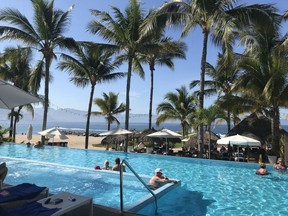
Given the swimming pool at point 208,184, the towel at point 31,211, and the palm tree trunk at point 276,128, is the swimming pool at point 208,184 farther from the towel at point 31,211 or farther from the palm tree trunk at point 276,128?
the towel at point 31,211

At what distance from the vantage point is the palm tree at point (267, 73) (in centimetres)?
1495

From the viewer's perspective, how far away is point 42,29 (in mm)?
19594

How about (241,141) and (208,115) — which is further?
(208,115)

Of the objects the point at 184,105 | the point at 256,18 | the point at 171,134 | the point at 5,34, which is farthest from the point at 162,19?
the point at 184,105

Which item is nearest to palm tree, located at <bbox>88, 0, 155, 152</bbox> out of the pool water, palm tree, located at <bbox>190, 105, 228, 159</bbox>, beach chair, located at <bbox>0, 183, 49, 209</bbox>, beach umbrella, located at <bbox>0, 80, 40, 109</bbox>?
palm tree, located at <bbox>190, 105, 228, 159</bbox>

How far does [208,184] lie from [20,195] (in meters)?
7.44

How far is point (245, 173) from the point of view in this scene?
12648mm

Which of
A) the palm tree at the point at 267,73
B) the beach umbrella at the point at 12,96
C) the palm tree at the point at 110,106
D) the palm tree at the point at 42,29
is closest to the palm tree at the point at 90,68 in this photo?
the palm tree at the point at 42,29

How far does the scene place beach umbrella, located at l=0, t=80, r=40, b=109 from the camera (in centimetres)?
675

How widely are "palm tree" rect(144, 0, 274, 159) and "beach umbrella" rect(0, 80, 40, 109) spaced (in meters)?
10.0

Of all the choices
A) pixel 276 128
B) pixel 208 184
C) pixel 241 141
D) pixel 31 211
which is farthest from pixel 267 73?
pixel 31 211

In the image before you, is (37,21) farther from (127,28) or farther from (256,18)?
(256,18)

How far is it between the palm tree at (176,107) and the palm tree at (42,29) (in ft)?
39.9

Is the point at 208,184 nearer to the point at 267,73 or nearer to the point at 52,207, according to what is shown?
the point at 52,207
